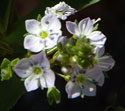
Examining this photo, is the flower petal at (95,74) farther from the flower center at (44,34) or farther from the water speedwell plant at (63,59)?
the flower center at (44,34)

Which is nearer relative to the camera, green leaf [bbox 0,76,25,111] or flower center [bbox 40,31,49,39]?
flower center [bbox 40,31,49,39]

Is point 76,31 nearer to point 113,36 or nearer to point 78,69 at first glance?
point 78,69

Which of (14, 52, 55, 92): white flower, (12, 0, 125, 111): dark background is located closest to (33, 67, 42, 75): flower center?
(14, 52, 55, 92): white flower

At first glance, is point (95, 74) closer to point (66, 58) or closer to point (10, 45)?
point (66, 58)

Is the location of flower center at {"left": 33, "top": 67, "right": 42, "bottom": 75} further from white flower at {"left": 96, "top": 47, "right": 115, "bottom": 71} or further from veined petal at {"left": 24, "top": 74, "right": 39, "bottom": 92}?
white flower at {"left": 96, "top": 47, "right": 115, "bottom": 71}

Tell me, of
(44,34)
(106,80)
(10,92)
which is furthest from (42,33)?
(106,80)

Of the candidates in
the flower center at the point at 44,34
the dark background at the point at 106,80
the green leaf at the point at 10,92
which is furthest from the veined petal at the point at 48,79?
the dark background at the point at 106,80

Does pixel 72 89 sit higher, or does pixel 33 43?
pixel 33 43

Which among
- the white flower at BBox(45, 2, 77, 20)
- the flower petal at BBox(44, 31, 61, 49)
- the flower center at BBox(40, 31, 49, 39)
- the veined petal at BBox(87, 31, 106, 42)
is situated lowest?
the veined petal at BBox(87, 31, 106, 42)
